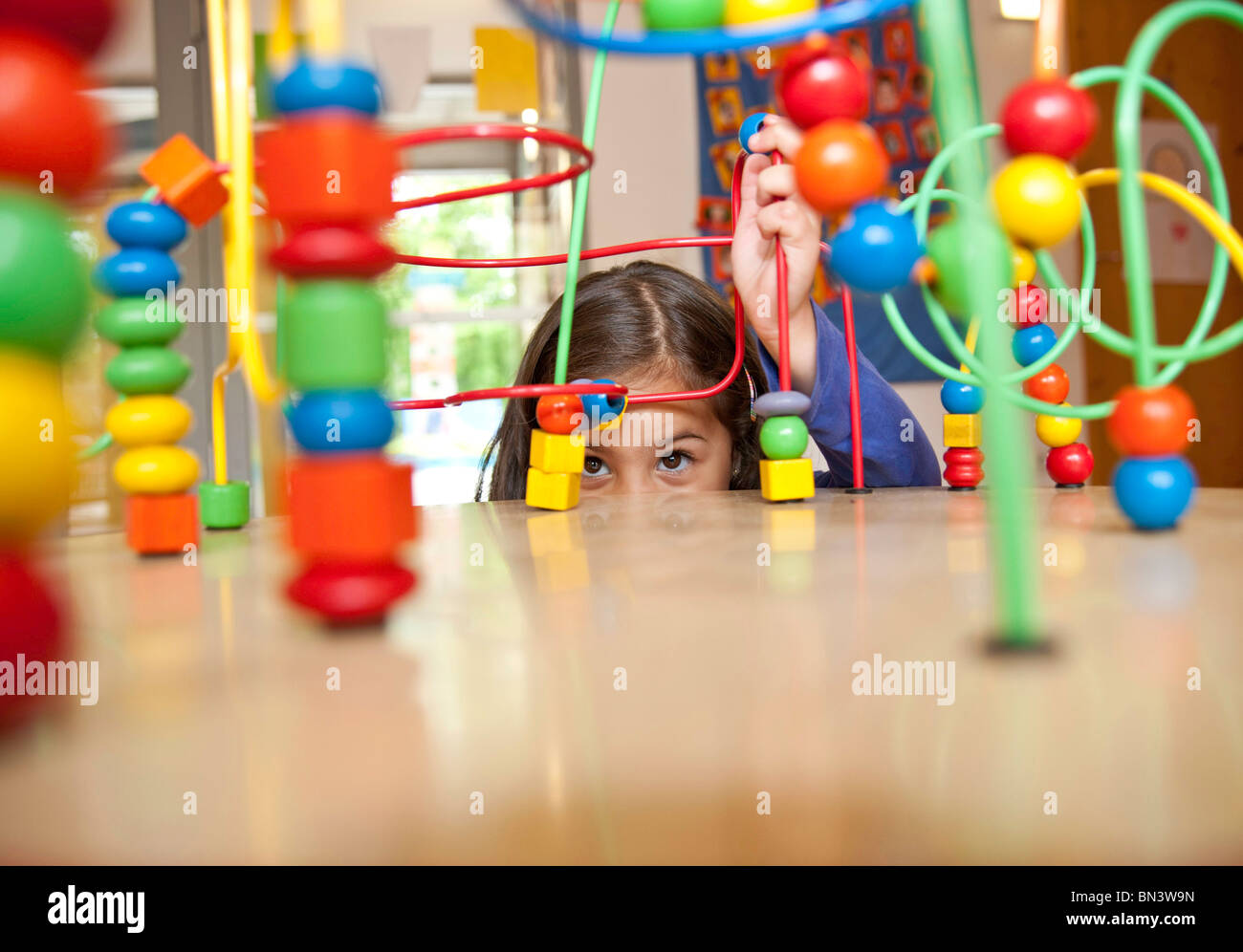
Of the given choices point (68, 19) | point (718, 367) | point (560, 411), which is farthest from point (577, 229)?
point (718, 367)

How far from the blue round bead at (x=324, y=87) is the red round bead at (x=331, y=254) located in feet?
0.14

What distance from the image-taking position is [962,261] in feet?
1.15

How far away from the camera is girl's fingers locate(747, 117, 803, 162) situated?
870 millimetres

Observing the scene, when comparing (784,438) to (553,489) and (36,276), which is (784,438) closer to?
(553,489)

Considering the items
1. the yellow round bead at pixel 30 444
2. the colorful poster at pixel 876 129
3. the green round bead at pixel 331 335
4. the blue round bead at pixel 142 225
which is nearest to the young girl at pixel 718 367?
the blue round bead at pixel 142 225

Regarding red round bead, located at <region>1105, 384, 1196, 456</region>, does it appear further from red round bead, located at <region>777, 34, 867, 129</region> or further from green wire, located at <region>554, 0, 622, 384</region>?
green wire, located at <region>554, 0, 622, 384</region>

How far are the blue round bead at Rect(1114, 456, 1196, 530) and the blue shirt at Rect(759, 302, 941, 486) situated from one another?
0.61 m

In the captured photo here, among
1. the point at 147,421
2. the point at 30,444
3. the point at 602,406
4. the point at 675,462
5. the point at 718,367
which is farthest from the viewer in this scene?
the point at 718,367

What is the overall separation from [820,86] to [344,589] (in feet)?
0.96

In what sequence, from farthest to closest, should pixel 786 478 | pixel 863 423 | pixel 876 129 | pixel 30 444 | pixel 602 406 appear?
pixel 876 129
pixel 863 423
pixel 602 406
pixel 786 478
pixel 30 444

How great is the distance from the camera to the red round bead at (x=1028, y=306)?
861 millimetres

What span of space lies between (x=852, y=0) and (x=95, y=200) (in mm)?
343

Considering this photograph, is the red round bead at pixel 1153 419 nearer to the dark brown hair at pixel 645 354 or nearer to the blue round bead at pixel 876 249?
the blue round bead at pixel 876 249

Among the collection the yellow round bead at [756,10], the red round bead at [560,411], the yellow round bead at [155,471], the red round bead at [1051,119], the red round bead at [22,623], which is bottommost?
the red round bead at [22,623]
